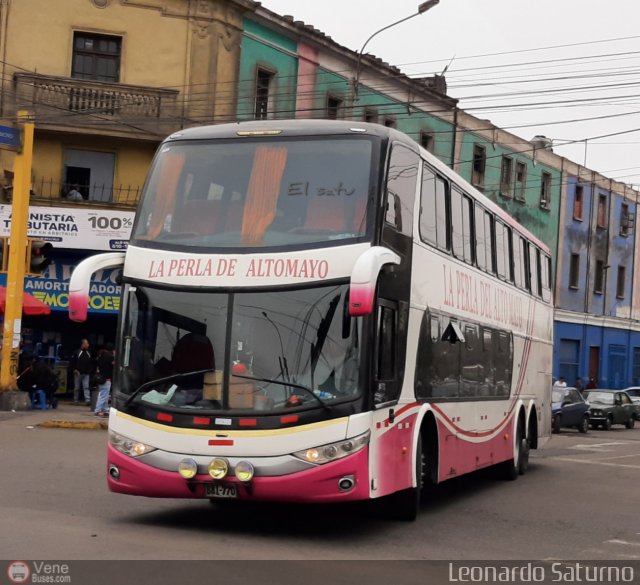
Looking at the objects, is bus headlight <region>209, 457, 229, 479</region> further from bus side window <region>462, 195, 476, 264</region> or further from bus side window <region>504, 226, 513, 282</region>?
bus side window <region>504, 226, 513, 282</region>

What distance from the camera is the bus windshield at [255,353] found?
1110 centimetres

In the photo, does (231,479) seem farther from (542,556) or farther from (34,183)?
(34,183)

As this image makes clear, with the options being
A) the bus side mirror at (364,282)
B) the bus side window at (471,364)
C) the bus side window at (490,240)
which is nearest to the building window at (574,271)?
the bus side window at (490,240)

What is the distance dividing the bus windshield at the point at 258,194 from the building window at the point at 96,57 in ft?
67.2

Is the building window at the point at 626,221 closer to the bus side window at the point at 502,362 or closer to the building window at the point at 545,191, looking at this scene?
the building window at the point at 545,191

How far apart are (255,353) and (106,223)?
70.0 feet

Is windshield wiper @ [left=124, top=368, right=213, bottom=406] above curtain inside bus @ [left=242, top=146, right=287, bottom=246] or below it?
below

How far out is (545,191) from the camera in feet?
173

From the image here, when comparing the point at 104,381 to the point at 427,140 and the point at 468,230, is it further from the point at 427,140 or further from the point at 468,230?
the point at 427,140

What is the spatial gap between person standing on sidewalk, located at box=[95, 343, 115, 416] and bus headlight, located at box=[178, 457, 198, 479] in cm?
1601

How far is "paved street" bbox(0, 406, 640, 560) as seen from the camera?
10.3 meters

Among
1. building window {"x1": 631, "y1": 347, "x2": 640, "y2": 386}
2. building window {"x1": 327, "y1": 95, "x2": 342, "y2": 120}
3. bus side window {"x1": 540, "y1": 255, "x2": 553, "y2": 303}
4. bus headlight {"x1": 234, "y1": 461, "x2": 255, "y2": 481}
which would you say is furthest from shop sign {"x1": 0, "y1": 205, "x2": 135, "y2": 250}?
building window {"x1": 631, "y1": 347, "x2": 640, "y2": 386}

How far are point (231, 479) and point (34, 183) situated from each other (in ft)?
73.4
